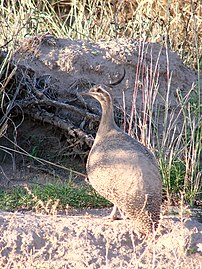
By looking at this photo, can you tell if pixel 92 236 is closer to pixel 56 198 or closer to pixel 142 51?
pixel 56 198

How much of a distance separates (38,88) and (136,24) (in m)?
2.78

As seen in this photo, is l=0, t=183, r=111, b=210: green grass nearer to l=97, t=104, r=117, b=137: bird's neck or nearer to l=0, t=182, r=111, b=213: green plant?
l=0, t=182, r=111, b=213: green plant

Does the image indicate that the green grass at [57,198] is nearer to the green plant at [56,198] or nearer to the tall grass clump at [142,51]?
the green plant at [56,198]

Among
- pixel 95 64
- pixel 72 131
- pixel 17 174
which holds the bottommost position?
pixel 17 174

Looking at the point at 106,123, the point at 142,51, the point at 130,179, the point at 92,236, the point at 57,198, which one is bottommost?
the point at 57,198

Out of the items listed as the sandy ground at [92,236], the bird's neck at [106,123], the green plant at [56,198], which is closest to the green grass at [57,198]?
the green plant at [56,198]

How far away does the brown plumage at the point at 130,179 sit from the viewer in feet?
19.9

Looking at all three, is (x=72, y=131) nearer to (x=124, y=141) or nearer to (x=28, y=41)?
(x=28, y=41)

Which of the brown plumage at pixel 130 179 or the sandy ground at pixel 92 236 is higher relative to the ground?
the brown plumage at pixel 130 179

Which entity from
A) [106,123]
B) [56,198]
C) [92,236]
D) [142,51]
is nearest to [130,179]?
[92,236]

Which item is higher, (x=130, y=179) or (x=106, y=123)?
(x=106, y=123)

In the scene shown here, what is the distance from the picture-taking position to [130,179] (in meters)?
6.09

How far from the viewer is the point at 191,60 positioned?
10.5 m

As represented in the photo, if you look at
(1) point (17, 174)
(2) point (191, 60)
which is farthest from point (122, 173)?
(2) point (191, 60)
